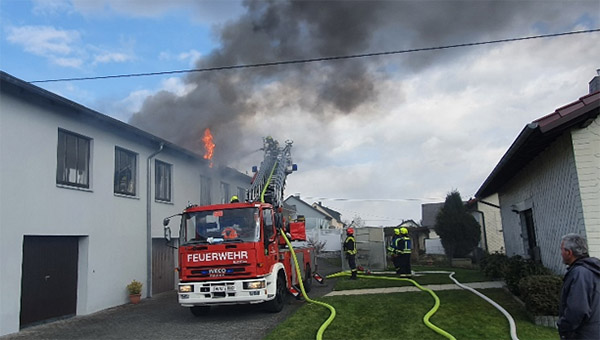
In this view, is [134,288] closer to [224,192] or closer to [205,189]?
[205,189]

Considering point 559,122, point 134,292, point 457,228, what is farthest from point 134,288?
point 457,228

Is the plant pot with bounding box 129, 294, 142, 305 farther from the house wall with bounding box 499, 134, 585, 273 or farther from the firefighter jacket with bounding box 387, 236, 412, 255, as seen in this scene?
the house wall with bounding box 499, 134, 585, 273

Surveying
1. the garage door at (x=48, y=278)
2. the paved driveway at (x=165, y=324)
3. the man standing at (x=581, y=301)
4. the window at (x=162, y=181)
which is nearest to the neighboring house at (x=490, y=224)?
the window at (x=162, y=181)

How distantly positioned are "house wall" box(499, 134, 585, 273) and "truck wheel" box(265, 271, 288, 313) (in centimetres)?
557

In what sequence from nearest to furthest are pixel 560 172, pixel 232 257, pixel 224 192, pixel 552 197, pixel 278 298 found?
1. pixel 560 172
2. pixel 552 197
3. pixel 232 257
4. pixel 278 298
5. pixel 224 192

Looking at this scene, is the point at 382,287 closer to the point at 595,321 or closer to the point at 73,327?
the point at 73,327

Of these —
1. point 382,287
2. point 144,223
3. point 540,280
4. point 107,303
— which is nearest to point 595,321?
point 540,280

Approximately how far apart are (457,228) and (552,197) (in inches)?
573

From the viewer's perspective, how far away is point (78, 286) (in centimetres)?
1084

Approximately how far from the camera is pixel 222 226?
9188 mm

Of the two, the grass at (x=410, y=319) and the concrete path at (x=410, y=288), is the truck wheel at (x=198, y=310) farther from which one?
the concrete path at (x=410, y=288)

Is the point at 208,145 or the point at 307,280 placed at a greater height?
the point at 208,145

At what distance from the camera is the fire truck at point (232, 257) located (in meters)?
8.59

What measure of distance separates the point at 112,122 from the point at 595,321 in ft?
37.3
